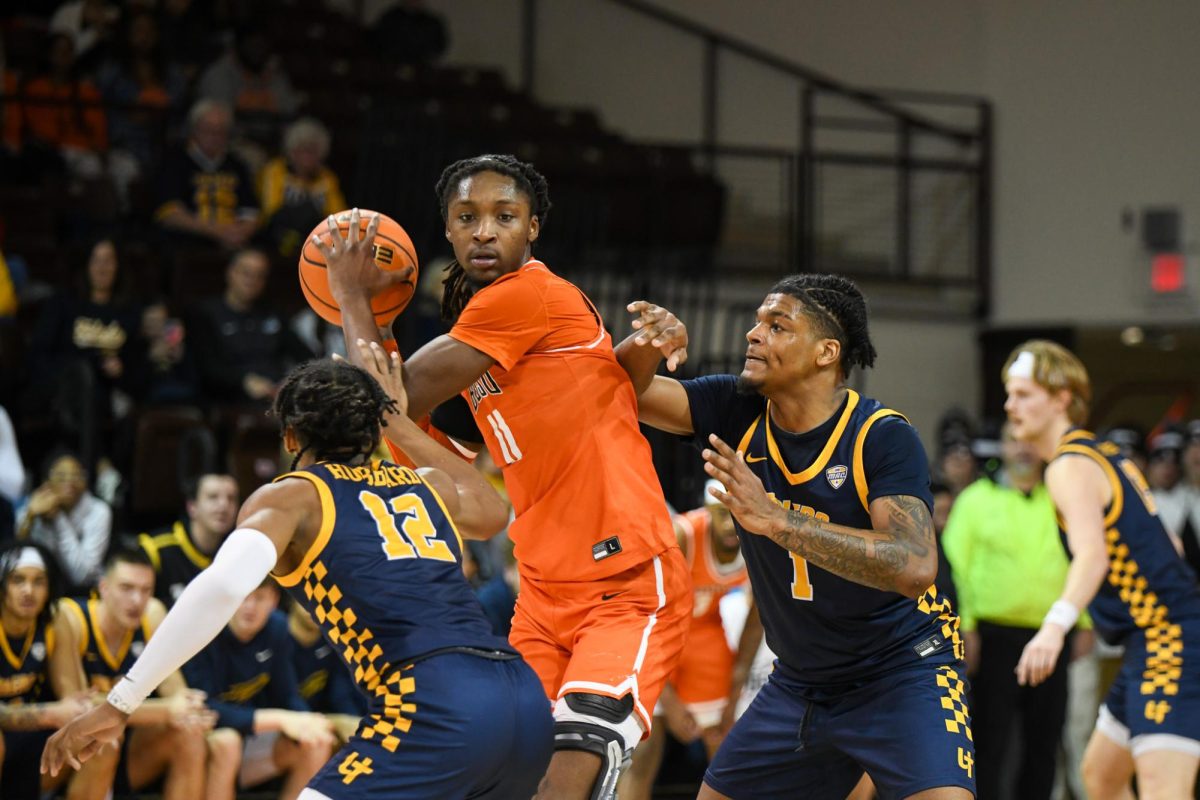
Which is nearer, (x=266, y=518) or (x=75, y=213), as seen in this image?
(x=266, y=518)

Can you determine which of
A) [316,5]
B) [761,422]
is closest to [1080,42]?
[316,5]

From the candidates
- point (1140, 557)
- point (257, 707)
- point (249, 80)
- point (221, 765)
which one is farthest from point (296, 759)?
point (249, 80)

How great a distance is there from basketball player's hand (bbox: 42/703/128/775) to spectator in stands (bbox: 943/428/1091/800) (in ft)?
18.3

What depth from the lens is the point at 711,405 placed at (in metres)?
4.64

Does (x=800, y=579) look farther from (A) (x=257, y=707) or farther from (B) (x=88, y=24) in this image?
(B) (x=88, y=24)

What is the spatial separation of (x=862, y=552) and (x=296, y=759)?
12.5 feet

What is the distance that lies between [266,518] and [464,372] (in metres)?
0.86

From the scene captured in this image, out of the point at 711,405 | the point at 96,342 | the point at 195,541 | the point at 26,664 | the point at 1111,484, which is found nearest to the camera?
the point at 711,405

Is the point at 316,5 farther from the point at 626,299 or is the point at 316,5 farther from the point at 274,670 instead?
the point at 274,670

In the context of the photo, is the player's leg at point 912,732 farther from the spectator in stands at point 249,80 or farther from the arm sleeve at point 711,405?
the spectator in stands at point 249,80

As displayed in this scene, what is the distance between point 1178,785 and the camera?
5426 millimetres

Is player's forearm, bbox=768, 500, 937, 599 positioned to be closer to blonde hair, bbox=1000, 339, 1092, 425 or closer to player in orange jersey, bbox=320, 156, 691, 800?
player in orange jersey, bbox=320, 156, 691, 800

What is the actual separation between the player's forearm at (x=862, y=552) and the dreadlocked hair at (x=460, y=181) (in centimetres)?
114

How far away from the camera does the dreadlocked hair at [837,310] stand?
445 cm
